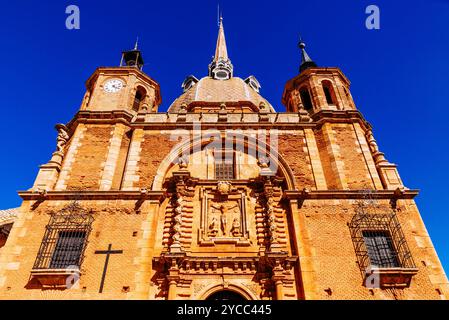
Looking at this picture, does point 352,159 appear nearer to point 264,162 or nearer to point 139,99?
point 264,162

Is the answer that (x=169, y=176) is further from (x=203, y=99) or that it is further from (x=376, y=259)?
(x=203, y=99)

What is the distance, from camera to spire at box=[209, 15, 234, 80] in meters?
30.6

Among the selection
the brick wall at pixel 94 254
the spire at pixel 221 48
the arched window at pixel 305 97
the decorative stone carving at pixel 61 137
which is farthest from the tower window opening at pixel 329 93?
the spire at pixel 221 48

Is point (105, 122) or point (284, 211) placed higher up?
point (105, 122)

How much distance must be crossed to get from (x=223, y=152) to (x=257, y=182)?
2492mm

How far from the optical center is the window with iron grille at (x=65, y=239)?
11.3m

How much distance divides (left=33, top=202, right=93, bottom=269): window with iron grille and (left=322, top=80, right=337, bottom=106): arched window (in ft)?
43.7

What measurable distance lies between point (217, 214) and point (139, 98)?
9.83 m

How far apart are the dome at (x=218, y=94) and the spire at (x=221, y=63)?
294 centimetres

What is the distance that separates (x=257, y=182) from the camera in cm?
1389

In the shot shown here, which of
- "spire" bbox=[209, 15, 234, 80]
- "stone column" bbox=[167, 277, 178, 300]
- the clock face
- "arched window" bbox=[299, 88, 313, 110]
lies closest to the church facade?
"stone column" bbox=[167, 277, 178, 300]

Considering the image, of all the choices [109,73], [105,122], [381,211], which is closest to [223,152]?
[105,122]

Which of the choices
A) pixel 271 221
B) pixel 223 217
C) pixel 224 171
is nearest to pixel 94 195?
pixel 223 217

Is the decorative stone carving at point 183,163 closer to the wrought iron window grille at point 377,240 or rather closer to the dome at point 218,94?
the wrought iron window grille at point 377,240
